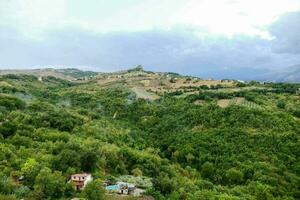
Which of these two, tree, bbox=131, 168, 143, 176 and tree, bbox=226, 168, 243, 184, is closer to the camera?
tree, bbox=131, 168, 143, 176

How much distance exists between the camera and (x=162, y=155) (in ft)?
234

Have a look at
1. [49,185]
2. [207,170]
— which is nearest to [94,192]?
[49,185]

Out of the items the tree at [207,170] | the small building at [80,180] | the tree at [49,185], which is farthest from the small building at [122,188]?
the tree at [207,170]

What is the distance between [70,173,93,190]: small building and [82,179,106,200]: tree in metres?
3.16

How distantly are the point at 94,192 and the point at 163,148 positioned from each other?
136 feet

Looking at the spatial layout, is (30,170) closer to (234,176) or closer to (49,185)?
(49,185)

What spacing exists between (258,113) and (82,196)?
51807 mm

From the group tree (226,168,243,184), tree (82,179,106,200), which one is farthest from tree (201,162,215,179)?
tree (82,179,106,200)

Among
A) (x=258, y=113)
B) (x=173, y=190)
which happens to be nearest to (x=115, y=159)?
(x=173, y=190)

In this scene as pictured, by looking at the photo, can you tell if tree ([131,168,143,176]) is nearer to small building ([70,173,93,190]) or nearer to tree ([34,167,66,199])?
small building ([70,173,93,190])

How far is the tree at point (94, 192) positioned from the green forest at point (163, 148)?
0.09 meters

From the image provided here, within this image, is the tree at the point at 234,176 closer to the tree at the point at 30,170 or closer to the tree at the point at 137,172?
the tree at the point at 137,172

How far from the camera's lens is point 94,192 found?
36.9 meters

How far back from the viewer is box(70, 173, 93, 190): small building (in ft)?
135
